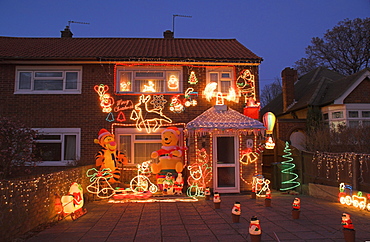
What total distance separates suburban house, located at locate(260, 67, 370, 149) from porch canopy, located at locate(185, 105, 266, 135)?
16.5 feet

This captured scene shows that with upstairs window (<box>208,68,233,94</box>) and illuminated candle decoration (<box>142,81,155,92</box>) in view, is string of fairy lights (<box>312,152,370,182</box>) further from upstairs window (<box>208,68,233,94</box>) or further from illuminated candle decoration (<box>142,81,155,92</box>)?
illuminated candle decoration (<box>142,81,155,92</box>)

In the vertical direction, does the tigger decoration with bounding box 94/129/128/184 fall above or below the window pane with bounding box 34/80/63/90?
below

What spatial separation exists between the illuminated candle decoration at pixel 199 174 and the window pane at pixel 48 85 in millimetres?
5966

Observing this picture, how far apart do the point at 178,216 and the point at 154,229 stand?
126cm

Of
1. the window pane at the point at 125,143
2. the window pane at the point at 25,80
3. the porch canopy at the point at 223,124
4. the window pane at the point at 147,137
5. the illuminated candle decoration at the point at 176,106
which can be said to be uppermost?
the window pane at the point at 25,80

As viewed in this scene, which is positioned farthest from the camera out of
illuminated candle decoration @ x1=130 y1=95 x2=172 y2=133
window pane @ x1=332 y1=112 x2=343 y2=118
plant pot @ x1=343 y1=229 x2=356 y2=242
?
window pane @ x1=332 y1=112 x2=343 y2=118

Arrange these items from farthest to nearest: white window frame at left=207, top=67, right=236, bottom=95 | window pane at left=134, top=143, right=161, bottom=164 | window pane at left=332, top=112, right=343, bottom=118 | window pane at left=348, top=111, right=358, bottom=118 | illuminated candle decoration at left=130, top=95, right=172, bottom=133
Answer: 1. window pane at left=332, top=112, right=343, bottom=118
2. window pane at left=348, top=111, right=358, bottom=118
3. white window frame at left=207, top=67, right=236, bottom=95
4. window pane at left=134, top=143, right=161, bottom=164
5. illuminated candle decoration at left=130, top=95, right=172, bottom=133

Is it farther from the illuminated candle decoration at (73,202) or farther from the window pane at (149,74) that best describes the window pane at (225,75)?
the illuminated candle decoration at (73,202)

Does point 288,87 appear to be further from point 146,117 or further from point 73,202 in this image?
point 73,202

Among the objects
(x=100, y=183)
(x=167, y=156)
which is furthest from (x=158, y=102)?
(x=100, y=183)

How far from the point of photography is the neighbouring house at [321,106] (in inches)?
564

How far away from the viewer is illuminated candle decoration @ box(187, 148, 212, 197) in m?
10.0

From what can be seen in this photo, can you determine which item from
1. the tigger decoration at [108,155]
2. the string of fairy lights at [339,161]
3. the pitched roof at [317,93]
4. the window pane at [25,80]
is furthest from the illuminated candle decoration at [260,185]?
the window pane at [25,80]

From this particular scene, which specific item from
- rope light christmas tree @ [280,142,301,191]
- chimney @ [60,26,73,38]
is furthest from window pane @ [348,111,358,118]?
chimney @ [60,26,73,38]
